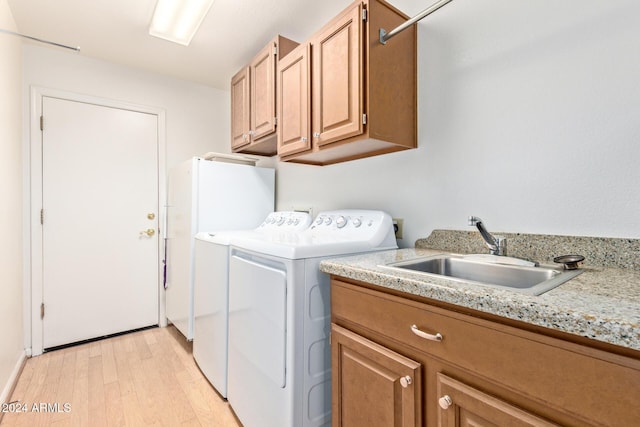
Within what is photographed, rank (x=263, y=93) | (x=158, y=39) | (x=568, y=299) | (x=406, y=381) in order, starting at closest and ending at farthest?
(x=568, y=299), (x=406, y=381), (x=263, y=93), (x=158, y=39)

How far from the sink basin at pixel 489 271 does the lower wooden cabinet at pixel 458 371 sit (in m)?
0.16

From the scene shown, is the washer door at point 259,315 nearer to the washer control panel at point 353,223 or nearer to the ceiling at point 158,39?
the washer control panel at point 353,223

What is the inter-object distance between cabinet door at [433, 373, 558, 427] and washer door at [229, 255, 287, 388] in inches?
24.2

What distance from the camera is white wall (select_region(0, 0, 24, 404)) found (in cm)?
169

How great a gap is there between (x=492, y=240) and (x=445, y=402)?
2.10ft

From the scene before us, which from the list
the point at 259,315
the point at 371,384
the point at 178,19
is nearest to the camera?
the point at 371,384

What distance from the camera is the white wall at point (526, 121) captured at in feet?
3.11

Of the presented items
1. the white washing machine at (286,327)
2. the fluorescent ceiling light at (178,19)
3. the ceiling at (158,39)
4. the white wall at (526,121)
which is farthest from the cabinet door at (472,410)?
the fluorescent ceiling light at (178,19)

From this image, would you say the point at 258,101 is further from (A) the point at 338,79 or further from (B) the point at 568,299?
(B) the point at 568,299

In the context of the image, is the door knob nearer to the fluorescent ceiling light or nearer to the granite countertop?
the fluorescent ceiling light

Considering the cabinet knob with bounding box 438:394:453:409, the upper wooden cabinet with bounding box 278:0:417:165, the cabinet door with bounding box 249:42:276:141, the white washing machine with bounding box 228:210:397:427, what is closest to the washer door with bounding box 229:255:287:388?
the white washing machine with bounding box 228:210:397:427

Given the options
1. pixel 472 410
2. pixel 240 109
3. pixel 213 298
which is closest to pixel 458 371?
pixel 472 410

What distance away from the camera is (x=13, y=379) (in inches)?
72.9

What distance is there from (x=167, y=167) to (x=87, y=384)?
1802 millimetres
